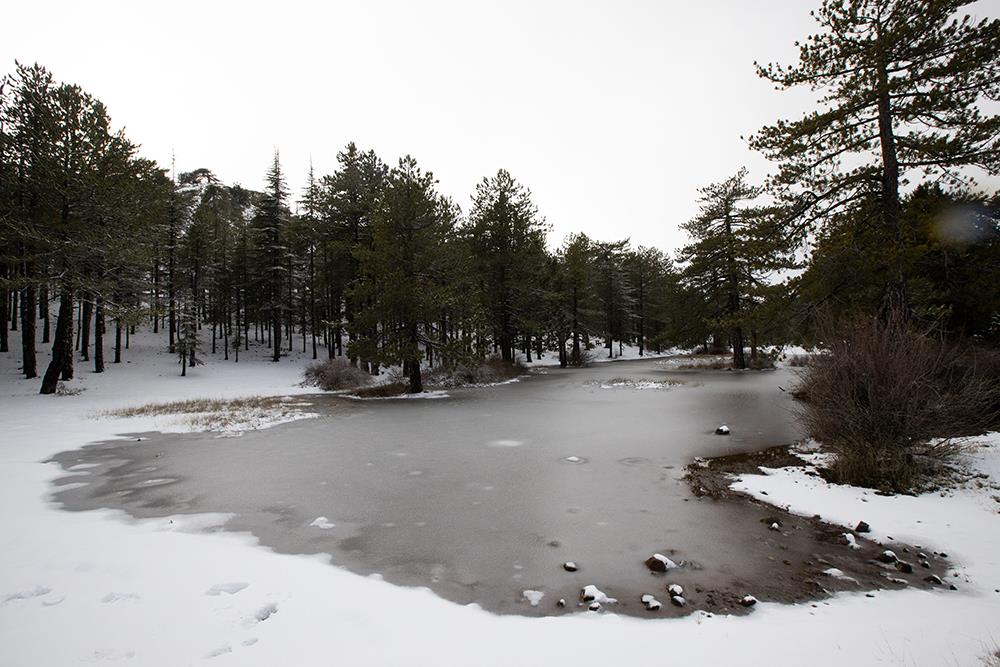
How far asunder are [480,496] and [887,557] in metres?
4.92

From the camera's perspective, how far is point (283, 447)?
1076 centimetres

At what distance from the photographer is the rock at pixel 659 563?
4.81m

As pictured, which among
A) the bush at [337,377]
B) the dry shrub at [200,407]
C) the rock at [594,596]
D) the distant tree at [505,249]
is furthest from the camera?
the distant tree at [505,249]

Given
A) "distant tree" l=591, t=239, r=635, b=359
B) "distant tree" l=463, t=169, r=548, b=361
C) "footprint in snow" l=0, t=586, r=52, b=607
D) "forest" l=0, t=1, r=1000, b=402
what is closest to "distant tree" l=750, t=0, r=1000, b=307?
"forest" l=0, t=1, r=1000, b=402

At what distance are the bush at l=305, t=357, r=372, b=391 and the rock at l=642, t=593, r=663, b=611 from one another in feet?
71.4

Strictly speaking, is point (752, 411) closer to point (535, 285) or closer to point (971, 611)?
point (971, 611)

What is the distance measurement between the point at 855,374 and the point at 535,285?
2846 centimetres

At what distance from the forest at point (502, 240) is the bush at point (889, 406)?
1909 mm

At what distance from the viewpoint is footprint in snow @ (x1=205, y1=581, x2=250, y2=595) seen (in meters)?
4.26

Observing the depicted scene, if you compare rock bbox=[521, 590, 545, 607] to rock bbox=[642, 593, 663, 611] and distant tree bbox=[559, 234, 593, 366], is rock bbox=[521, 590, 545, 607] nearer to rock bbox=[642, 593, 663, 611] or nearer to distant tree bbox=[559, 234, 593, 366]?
rock bbox=[642, 593, 663, 611]

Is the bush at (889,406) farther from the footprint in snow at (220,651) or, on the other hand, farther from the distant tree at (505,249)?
the distant tree at (505,249)

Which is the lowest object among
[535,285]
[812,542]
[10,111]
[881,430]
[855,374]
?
[812,542]

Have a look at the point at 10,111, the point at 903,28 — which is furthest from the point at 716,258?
the point at 10,111

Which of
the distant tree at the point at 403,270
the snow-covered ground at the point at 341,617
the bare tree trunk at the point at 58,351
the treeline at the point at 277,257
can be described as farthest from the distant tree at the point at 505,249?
the snow-covered ground at the point at 341,617
